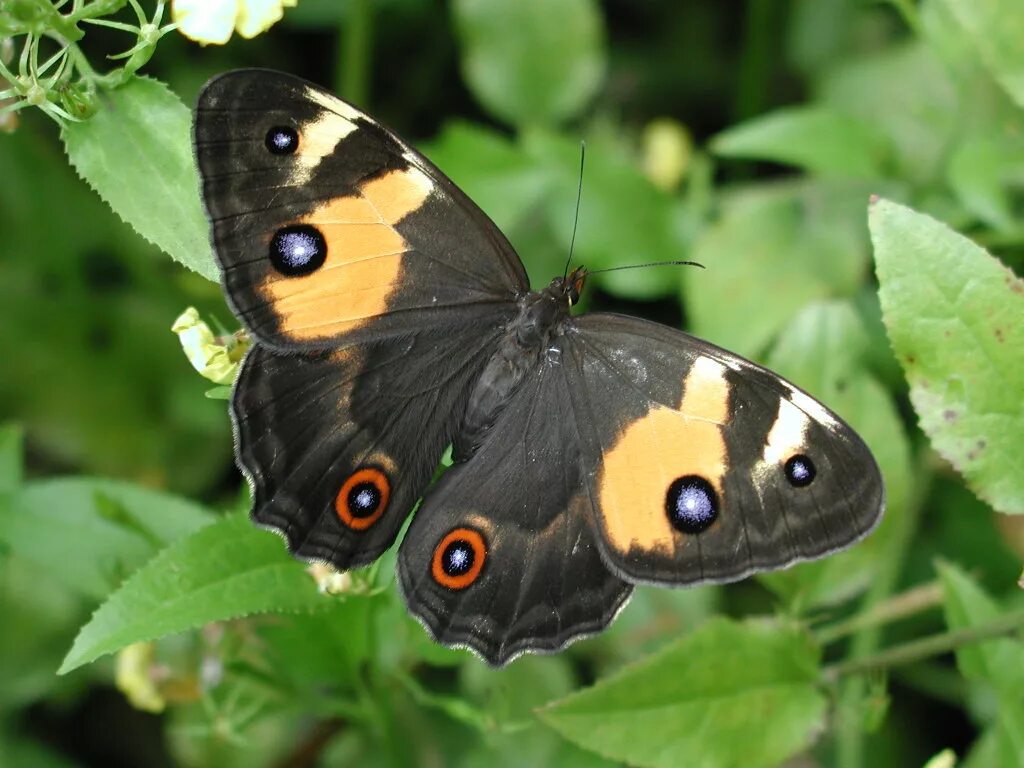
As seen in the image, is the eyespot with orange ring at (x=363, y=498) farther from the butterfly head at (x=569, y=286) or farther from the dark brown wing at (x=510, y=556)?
the butterfly head at (x=569, y=286)

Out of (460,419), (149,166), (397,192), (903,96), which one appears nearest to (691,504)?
(460,419)

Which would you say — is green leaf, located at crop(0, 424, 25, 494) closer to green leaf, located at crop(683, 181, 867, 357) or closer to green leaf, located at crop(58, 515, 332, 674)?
green leaf, located at crop(58, 515, 332, 674)

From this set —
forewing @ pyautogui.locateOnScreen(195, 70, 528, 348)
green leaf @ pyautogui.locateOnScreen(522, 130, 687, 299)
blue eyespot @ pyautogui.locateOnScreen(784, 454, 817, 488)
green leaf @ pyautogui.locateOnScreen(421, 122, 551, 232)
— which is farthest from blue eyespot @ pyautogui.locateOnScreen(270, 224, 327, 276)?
green leaf @ pyautogui.locateOnScreen(522, 130, 687, 299)

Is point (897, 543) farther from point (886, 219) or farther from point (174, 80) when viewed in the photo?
point (174, 80)

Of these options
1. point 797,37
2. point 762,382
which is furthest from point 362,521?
→ point 797,37

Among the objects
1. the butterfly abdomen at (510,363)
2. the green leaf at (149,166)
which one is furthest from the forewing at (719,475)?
the green leaf at (149,166)

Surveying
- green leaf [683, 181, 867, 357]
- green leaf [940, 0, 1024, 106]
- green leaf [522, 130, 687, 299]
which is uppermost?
green leaf [940, 0, 1024, 106]

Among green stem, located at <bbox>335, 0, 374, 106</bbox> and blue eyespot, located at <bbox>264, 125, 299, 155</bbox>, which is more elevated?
blue eyespot, located at <bbox>264, 125, 299, 155</bbox>

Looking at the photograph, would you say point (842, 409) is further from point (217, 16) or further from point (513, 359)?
point (217, 16)
